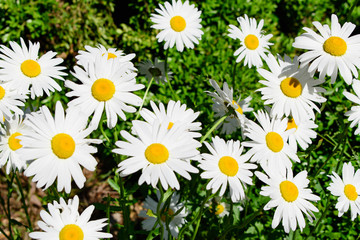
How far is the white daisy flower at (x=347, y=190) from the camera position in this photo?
66.6 inches

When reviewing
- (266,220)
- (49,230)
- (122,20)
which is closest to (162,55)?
(122,20)

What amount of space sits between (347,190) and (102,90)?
4.18 ft

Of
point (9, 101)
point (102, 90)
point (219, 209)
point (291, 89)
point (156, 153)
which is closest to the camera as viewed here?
point (156, 153)

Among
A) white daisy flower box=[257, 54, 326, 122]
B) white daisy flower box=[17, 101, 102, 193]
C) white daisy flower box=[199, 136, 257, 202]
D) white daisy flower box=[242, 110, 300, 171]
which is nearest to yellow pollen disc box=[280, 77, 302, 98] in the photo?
white daisy flower box=[257, 54, 326, 122]

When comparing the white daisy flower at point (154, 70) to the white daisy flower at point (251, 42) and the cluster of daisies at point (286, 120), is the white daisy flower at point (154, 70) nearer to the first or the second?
the white daisy flower at point (251, 42)

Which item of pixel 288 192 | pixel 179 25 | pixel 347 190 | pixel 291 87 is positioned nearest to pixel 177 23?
pixel 179 25

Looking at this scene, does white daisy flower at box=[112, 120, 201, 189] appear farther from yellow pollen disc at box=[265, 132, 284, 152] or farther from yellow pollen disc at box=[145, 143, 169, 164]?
yellow pollen disc at box=[265, 132, 284, 152]

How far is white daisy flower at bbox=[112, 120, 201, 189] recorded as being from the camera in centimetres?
123

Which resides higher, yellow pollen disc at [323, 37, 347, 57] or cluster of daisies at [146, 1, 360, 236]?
yellow pollen disc at [323, 37, 347, 57]

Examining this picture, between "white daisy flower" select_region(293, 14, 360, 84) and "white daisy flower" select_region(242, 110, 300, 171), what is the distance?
30cm

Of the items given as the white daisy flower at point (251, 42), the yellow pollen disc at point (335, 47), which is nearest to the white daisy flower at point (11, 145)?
the white daisy flower at point (251, 42)

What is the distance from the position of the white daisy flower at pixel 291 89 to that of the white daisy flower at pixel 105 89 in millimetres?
630

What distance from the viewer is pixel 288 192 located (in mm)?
1549

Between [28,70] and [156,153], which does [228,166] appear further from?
[28,70]
